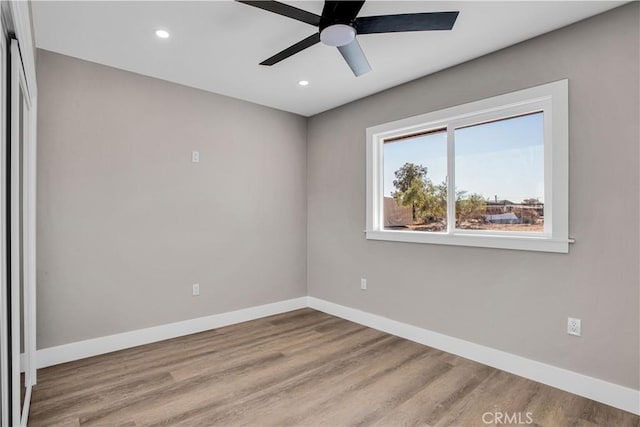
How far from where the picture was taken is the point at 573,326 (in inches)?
95.2

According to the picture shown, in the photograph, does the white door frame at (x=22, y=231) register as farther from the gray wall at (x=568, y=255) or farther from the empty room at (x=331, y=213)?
the gray wall at (x=568, y=255)

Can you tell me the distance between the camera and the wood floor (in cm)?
210

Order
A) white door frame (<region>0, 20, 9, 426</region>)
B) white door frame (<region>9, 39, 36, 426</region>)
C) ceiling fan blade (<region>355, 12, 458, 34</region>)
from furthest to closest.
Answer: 1. ceiling fan blade (<region>355, 12, 458, 34</region>)
2. white door frame (<region>9, 39, 36, 426</region>)
3. white door frame (<region>0, 20, 9, 426</region>)

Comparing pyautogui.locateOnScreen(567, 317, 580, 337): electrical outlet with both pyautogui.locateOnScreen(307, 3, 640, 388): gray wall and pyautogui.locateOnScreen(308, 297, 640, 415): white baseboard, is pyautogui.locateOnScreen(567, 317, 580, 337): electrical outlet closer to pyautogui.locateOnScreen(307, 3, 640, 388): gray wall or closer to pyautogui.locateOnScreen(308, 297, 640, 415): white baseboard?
pyautogui.locateOnScreen(307, 3, 640, 388): gray wall

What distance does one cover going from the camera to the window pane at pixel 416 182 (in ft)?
11.0

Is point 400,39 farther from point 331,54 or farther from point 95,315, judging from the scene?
point 95,315

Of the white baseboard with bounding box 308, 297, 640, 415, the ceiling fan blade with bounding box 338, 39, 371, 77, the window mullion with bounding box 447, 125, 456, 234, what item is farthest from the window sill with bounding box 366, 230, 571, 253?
the ceiling fan blade with bounding box 338, 39, 371, 77

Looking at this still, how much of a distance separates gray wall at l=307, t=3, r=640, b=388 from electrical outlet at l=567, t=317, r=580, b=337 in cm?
3

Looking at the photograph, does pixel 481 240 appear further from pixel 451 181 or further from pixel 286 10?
pixel 286 10

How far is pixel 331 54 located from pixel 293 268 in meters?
2.62

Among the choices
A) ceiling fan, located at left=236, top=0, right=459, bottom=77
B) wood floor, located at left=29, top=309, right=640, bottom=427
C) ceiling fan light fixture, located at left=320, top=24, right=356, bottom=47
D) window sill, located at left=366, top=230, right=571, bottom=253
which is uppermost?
ceiling fan, located at left=236, top=0, right=459, bottom=77

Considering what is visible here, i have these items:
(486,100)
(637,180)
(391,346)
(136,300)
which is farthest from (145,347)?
(637,180)

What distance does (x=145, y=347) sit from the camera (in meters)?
3.19

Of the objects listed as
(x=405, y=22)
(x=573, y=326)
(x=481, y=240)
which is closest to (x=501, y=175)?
(x=481, y=240)
